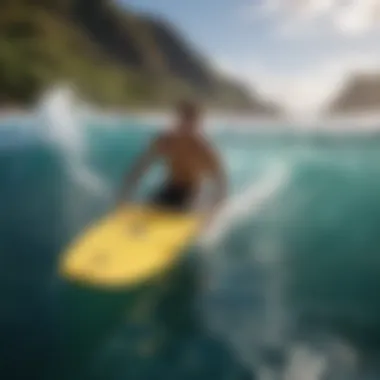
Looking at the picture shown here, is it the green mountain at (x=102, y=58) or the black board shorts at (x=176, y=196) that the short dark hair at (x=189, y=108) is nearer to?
the green mountain at (x=102, y=58)

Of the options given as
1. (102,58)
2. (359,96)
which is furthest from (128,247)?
(359,96)

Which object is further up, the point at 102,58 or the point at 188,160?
the point at 102,58

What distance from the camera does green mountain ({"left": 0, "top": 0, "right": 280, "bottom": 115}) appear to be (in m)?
1.14

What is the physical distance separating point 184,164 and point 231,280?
214mm

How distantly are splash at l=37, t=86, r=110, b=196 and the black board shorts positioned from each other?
102 millimetres

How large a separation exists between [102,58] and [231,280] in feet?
1.48

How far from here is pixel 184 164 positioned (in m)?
1.13

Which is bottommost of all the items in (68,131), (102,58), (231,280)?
(231,280)

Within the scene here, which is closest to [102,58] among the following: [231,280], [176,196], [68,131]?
[68,131]

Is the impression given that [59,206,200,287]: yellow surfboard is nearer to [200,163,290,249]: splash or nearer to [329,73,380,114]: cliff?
[200,163,290,249]: splash

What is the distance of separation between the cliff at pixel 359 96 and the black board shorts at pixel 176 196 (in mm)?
292

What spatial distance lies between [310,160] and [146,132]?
287 mm

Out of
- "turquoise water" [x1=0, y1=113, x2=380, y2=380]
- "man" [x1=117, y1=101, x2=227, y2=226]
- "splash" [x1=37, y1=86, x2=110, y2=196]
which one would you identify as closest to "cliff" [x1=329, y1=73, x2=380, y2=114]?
"turquoise water" [x1=0, y1=113, x2=380, y2=380]

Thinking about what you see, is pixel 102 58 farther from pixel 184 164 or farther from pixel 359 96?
pixel 359 96
